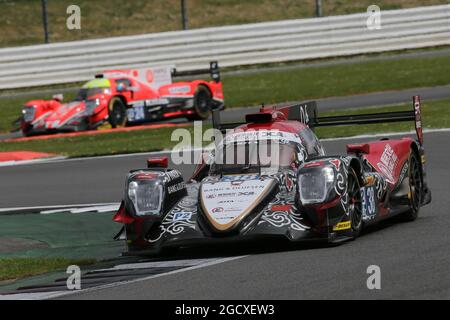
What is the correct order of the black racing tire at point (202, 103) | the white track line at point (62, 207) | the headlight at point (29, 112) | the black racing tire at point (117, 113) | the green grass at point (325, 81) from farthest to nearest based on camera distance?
the green grass at point (325, 81) < the black racing tire at point (202, 103) < the black racing tire at point (117, 113) < the headlight at point (29, 112) < the white track line at point (62, 207)

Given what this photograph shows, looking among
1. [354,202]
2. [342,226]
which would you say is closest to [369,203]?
[354,202]

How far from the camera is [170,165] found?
18.0 metres

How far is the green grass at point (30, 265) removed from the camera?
10172 mm

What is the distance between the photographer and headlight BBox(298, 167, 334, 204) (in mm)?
10055

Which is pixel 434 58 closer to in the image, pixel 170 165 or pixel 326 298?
pixel 170 165

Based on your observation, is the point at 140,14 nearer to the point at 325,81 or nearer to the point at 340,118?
the point at 325,81

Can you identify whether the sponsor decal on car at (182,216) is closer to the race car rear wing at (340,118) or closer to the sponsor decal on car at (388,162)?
the race car rear wing at (340,118)

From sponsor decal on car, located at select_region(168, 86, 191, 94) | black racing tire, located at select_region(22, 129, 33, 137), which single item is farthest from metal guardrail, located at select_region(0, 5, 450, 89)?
black racing tire, located at select_region(22, 129, 33, 137)

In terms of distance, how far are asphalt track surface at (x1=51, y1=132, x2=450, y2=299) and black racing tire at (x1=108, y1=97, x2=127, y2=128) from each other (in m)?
14.2

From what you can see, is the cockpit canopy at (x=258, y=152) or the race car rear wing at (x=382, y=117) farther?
the race car rear wing at (x=382, y=117)

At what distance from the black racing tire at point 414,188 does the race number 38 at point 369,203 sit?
0.88 m

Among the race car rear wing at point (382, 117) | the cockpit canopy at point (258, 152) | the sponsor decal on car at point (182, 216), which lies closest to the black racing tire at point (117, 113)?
the race car rear wing at point (382, 117)

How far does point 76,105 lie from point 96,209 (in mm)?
10549
